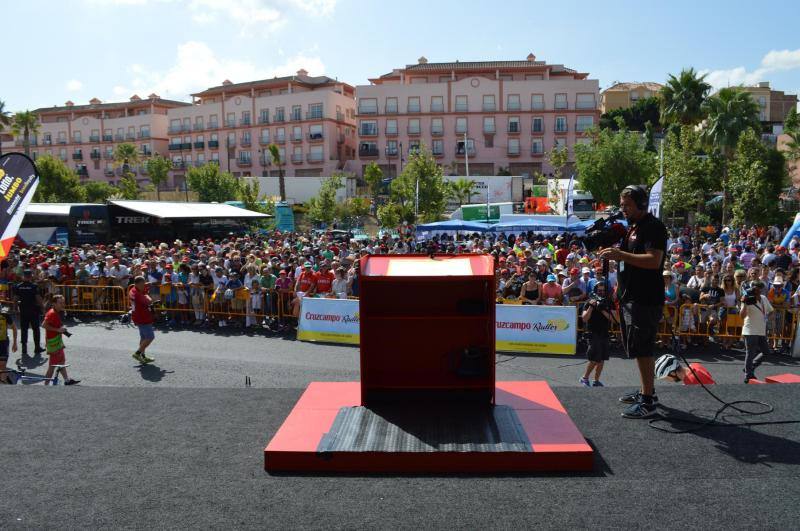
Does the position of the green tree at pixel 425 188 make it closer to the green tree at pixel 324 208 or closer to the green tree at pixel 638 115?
the green tree at pixel 324 208

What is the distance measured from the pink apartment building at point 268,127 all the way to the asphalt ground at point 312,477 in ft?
214

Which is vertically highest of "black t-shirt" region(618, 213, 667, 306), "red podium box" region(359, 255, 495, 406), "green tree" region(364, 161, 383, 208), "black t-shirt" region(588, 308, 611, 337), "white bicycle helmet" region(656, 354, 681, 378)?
"green tree" region(364, 161, 383, 208)

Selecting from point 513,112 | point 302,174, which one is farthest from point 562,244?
point 302,174

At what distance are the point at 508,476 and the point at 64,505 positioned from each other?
2.69m

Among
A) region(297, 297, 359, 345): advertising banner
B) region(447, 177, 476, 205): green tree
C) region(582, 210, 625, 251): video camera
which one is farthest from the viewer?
region(447, 177, 476, 205): green tree

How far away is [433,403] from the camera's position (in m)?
5.16

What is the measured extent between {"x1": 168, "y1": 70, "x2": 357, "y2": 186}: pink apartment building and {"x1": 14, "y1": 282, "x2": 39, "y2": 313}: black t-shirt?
189 feet

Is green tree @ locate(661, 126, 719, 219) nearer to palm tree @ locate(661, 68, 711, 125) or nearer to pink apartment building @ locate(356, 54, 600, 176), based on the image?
palm tree @ locate(661, 68, 711, 125)

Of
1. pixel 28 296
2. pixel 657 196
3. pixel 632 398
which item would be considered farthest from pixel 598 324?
pixel 28 296

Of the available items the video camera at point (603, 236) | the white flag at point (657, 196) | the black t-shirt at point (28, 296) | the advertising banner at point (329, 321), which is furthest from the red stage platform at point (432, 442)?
the white flag at point (657, 196)

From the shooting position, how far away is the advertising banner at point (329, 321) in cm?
1285

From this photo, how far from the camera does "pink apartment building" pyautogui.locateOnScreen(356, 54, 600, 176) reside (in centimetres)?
6450

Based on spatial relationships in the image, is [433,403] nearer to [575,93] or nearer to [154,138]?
[575,93]

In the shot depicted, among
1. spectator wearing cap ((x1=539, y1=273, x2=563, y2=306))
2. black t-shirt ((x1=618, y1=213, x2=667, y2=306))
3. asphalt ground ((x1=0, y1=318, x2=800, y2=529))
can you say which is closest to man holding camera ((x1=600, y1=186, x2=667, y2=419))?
black t-shirt ((x1=618, y1=213, x2=667, y2=306))
